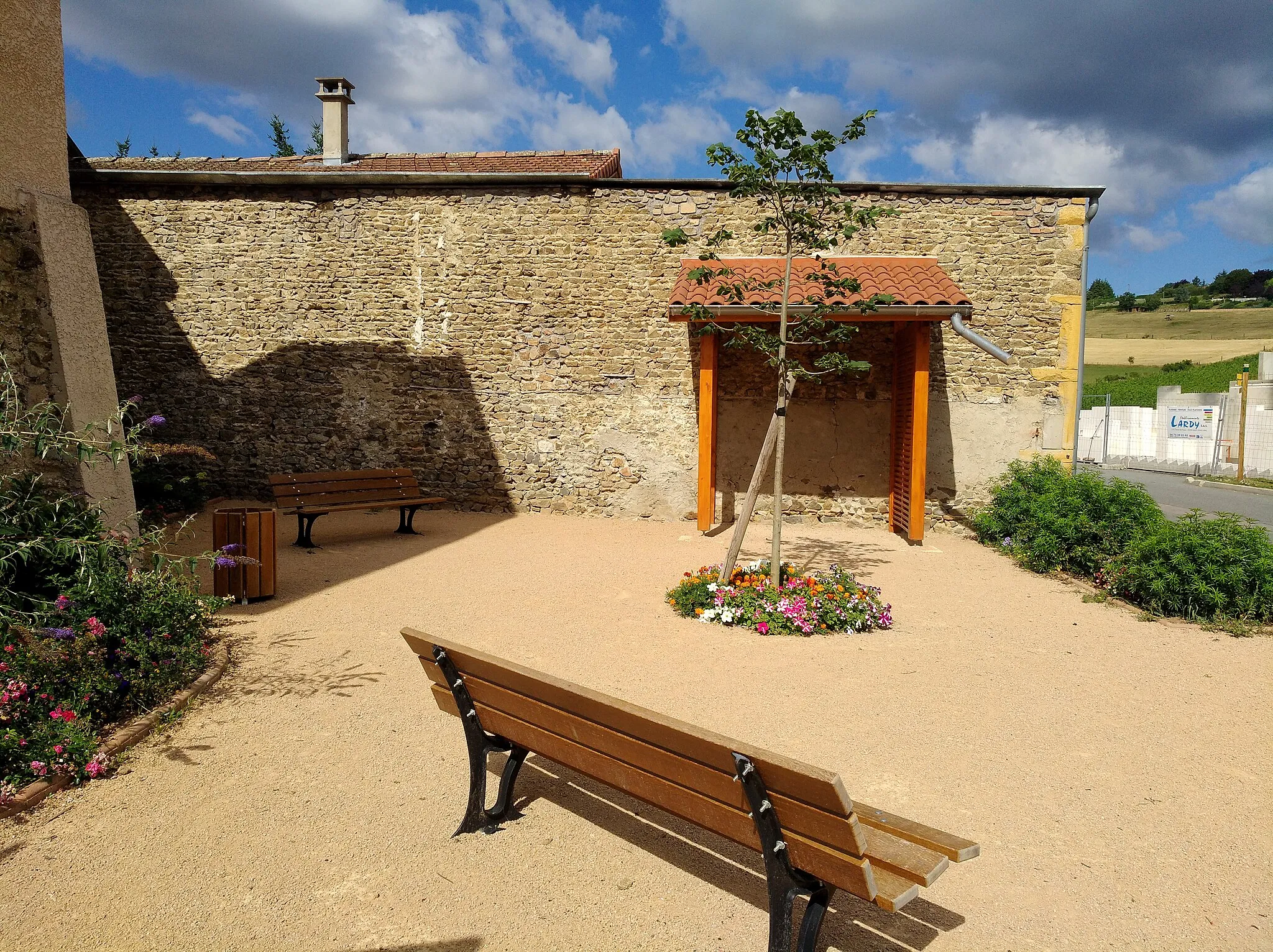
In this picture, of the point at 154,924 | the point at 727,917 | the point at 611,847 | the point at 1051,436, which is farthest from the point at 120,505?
the point at 1051,436

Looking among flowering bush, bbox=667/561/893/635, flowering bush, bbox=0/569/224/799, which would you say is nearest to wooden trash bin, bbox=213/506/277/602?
flowering bush, bbox=0/569/224/799

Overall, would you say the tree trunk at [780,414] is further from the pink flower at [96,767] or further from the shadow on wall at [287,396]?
the shadow on wall at [287,396]

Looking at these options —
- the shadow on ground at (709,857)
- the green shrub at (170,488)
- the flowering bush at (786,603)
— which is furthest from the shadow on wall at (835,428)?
the shadow on ground at (709,857)

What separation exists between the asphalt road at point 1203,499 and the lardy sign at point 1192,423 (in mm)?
2179

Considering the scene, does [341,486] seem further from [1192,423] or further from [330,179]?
[1192,423]

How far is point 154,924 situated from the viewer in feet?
8.07

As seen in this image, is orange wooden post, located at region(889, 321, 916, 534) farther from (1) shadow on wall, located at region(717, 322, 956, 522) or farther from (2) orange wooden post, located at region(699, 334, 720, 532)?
(2) orange wooden post, located at region(699, 334, 720, 532)

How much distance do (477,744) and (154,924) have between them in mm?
1114

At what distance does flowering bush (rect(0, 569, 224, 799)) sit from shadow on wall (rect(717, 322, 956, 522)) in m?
6.88

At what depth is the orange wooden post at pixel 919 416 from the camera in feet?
29.3

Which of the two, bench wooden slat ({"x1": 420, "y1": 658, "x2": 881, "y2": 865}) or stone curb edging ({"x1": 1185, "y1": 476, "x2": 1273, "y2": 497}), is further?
stone curb edging ({"x1": 1185, "y1": 476, "x2": 1273, "y2": 497})

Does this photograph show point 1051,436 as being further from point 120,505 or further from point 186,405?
point 186,405

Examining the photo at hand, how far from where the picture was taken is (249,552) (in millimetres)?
6121

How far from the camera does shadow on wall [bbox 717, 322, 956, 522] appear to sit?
10.1 metres
